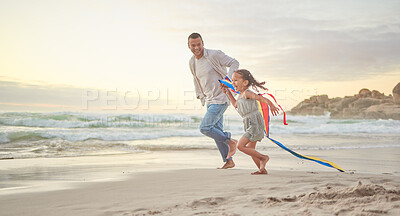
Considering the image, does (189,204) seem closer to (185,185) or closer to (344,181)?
(185,185)

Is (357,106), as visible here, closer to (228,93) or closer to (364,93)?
(364,93)

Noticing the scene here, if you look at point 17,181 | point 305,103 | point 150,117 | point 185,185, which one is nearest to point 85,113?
point 150,117

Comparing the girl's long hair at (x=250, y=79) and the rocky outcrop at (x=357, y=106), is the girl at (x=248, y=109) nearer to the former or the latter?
the girl's long hair at (x=250, y=79)

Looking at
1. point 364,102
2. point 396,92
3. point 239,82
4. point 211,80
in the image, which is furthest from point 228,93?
point 396,92

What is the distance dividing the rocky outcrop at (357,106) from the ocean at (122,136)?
18.4 metres

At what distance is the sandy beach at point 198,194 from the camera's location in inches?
99.0

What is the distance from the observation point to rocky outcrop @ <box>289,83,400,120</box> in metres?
36.2

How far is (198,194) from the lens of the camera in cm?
328

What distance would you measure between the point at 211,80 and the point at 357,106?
40.9 metres

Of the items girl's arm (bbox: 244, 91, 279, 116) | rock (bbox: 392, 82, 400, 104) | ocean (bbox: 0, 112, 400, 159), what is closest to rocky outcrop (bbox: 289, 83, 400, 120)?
rock (bbox: 392, 82, 400, 104)

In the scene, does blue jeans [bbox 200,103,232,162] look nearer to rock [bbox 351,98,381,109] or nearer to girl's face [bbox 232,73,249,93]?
girl's face [bbox 232,73,249,93]

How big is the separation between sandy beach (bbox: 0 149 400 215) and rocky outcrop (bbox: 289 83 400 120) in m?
35.1

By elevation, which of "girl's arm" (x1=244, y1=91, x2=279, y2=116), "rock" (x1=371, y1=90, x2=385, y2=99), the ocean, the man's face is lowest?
the ocean

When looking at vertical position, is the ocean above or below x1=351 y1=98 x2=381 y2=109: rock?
below
